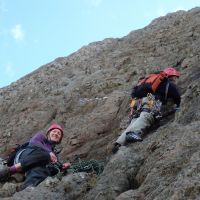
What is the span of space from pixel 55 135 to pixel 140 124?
7.96 feet

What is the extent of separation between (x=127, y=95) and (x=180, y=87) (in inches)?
77.1

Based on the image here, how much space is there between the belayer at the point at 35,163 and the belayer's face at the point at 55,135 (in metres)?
0.19

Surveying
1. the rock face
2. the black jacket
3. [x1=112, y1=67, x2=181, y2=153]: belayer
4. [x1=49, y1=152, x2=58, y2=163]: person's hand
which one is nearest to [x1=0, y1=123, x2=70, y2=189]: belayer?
[x1=49, y1=152, x2=58, y2=163]: person's hand

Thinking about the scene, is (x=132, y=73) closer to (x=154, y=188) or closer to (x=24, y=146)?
(x=24, y=146)

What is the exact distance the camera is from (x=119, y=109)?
16.0 m

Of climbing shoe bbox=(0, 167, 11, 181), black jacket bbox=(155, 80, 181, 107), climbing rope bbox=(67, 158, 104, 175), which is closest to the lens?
climbing rope bbox=(67, 158, 104, 175)

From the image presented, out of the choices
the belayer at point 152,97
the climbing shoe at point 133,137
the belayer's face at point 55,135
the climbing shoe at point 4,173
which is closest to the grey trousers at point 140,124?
the belayer at point 152,97

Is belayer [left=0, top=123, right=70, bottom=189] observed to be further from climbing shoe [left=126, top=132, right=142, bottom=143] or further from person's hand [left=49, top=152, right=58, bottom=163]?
climbing shoe [left=126, top=132, right=142, bottom=143]

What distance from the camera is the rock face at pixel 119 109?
8594 millimetres

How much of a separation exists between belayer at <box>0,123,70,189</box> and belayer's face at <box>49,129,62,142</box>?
0.63ft

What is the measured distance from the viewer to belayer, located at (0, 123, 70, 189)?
1202cm

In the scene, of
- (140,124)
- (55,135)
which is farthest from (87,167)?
(55,135)

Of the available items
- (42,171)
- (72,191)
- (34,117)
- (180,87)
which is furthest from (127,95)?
(72,191)

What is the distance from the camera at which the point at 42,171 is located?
39.7 feet
